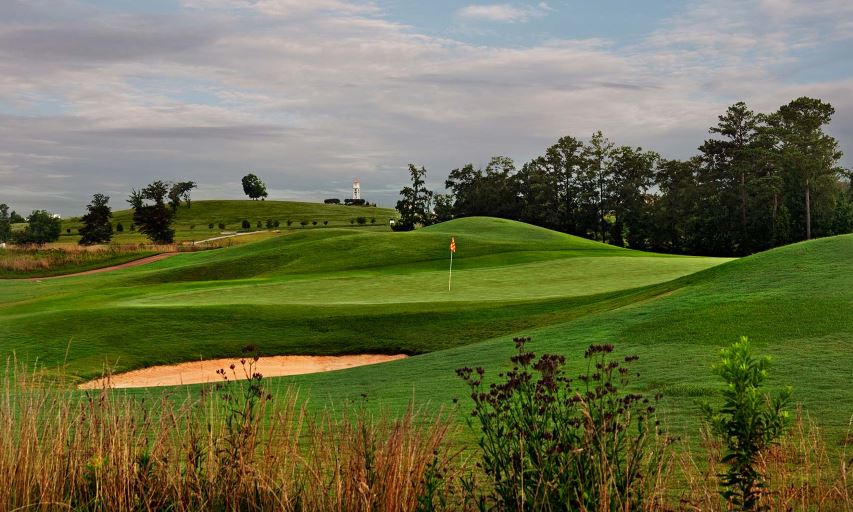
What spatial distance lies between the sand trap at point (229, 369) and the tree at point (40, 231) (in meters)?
110

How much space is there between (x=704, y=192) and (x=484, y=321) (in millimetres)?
72028

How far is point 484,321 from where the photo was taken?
2442cm

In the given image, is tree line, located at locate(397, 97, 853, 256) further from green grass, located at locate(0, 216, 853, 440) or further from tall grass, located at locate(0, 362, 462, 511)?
tall grass, located at locate(0, 362, 462, 511)

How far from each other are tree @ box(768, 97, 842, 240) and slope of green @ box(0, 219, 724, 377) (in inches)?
1487

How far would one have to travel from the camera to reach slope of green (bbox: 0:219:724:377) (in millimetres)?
22516

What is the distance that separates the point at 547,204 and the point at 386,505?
4022 inches

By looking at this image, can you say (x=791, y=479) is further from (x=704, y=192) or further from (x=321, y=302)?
(x=704, y=192)

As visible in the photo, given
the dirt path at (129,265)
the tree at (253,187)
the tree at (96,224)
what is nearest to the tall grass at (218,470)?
the dirt path at (129,265)

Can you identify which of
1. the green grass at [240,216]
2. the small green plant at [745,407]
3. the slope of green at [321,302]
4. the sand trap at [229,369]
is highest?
the green grass at [240,216]

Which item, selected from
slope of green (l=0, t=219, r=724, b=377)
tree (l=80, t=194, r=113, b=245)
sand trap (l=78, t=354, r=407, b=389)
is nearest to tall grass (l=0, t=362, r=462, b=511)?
sand trap (l=78, t=354, r=407, b=389)

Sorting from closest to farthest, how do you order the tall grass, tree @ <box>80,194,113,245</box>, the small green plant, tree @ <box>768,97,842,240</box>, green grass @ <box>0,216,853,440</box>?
the small green plant → the tall grass → green grass @ <box>0,216,853,440</box> → tree @ <box>768,97,842,240</box> → tree @ <box>80,194,113,245</box>

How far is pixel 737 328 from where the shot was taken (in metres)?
15.6

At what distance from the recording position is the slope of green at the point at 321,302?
22.5 m

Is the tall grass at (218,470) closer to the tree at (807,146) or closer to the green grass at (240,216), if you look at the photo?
the tree at (807,146)
